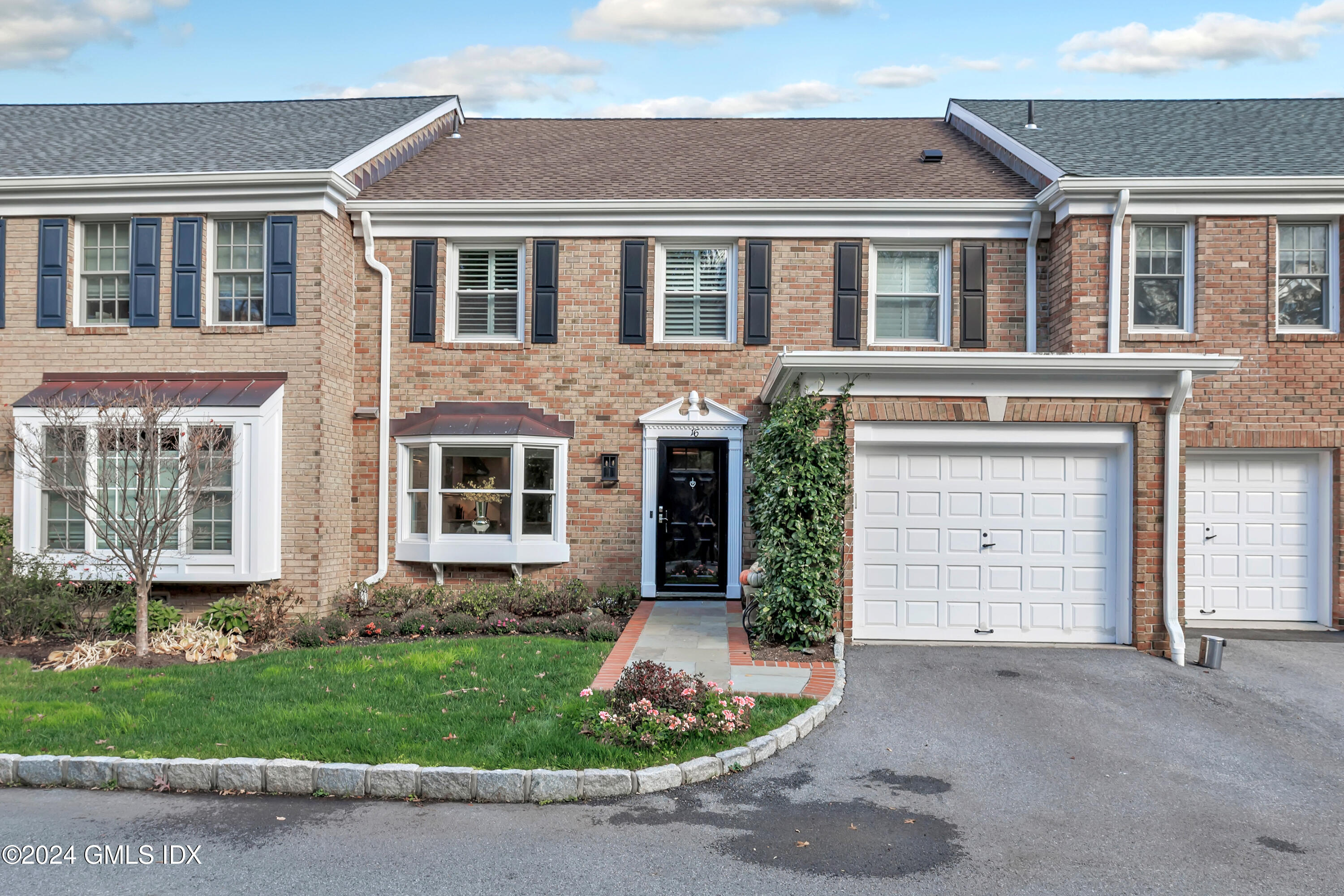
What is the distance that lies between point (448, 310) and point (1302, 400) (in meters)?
10.9

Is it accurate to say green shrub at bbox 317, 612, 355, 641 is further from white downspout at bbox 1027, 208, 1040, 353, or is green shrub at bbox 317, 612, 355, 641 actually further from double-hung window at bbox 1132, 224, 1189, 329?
double-hung window at bbox 1132, 224, 1189, 329

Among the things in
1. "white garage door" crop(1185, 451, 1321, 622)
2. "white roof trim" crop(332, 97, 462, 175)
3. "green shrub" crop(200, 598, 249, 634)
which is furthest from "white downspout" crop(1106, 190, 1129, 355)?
"green shrub" crop(200, 598, 249, 634)

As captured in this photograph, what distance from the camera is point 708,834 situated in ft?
15.1

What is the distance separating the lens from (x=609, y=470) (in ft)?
37.4

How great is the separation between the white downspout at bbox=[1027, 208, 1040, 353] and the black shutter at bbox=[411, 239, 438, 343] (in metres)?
7.93

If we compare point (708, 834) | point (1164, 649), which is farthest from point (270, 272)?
point (1164, 649)

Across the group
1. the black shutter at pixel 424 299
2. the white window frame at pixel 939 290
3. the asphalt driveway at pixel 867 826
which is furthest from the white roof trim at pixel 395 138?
the asphalt driveway at pixel 867 826

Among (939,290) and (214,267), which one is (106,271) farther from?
(939,290)

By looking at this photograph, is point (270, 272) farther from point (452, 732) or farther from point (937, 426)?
point (937, 426)

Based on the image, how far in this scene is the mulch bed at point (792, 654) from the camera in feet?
26.0

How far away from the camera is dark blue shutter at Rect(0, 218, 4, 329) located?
1092 centimetres

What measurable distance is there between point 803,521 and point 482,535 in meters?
4.88

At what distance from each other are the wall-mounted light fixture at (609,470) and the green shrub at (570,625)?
2.08 meters

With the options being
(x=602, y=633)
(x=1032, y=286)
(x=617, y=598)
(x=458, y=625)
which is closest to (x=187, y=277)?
(x=458, y=625)
